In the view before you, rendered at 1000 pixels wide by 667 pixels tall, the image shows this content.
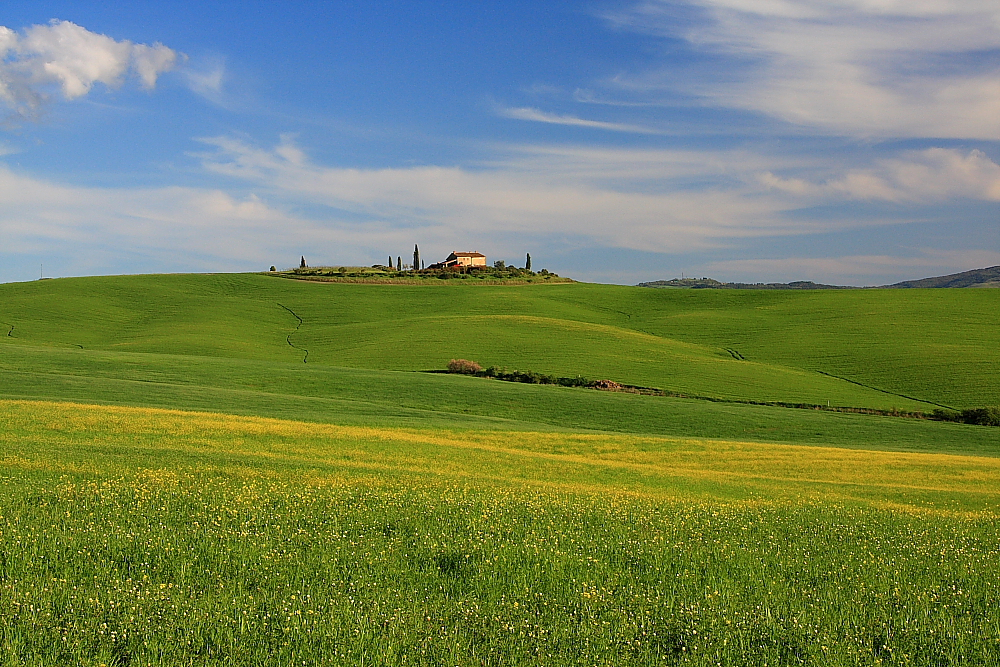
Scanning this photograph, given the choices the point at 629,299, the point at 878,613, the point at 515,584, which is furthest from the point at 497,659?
the point at 629,299

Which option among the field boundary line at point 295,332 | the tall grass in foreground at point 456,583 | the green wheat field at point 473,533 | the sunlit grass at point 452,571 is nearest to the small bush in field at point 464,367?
the green wheat field at point 473,533

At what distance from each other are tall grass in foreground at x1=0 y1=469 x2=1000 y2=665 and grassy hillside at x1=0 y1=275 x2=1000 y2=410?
3767 centimetres

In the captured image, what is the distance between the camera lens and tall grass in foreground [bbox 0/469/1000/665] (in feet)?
20.2

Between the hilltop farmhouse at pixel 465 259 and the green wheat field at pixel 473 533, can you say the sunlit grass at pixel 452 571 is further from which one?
the hilltop farmhouse at pixel 465 259

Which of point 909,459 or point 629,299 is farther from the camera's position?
point 629,299

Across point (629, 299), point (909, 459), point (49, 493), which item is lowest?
point (909, 459)

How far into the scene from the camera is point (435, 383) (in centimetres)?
4197

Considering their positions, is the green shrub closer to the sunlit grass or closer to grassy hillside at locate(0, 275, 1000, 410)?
grassy hillside at locate(0, 275, 1000, 410)

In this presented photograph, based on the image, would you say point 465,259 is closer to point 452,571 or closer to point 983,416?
point 983,416

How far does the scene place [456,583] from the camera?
24.8 feet

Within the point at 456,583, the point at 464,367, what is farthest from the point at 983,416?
the point at 456,583

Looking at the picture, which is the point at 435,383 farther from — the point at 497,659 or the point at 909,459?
the point at 497,659

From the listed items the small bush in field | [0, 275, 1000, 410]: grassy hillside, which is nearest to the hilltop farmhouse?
[0, 275, 1000, 410]: grassy hillside

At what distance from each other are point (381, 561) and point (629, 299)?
95.1m
